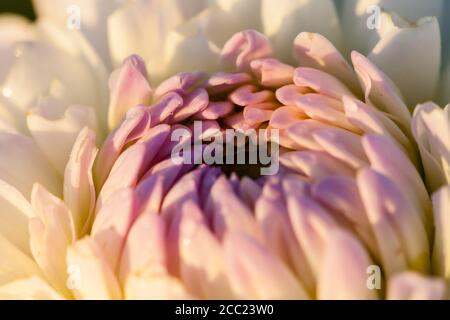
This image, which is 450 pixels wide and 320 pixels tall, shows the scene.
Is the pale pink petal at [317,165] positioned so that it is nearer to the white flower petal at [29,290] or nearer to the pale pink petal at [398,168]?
the pale pink petal at [398,168]

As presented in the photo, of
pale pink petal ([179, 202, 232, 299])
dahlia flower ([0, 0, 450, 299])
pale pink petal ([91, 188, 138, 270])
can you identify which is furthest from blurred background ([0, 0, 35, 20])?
pale pink petal ([179, 202, 232, 299])

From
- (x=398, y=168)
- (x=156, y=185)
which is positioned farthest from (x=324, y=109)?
(x=156, y=185)

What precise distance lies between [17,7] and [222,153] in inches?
23.6

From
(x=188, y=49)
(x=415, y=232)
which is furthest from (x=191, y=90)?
(x=415, y=232)

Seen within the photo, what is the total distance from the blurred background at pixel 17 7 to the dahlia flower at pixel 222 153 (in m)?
0.19

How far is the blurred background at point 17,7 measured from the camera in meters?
1.55

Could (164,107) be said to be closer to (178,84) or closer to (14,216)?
(178,84)

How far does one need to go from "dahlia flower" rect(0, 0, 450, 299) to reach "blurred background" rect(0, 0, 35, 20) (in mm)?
188

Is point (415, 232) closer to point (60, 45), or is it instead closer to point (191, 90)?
point (191, 90)

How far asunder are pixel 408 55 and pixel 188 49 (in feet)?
1.09

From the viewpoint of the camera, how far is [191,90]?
125cm

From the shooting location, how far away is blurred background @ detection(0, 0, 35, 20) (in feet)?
5.08

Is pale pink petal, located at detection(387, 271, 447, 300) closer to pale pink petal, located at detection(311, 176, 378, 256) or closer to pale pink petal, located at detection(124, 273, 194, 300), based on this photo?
pale pink petal, located at detection(311, 176, 378, 256)

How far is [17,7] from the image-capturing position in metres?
1.56
